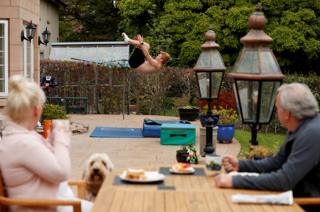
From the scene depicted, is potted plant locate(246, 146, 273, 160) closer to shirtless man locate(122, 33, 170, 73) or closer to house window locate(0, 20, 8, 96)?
shirtless man locate(122, 33, 170, 73)

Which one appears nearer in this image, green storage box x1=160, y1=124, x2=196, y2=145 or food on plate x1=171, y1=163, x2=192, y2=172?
food on plate x1=171, y1=163, x2=192, y2=172

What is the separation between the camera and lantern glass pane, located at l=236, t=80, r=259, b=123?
5.16 meters

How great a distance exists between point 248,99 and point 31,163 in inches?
72.2

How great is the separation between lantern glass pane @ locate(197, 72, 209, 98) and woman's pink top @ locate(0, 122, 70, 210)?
3554mm

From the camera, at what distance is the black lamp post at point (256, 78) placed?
16.7 ft

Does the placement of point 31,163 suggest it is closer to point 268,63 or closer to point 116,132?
point 268,63

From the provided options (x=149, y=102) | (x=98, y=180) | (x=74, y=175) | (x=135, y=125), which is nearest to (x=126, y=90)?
(x=149, y=102)

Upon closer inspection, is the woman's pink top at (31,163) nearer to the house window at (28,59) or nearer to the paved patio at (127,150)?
the paved patio at (127,150)

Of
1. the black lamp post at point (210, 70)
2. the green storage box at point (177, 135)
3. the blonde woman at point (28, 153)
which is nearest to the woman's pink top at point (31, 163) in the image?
the blonde woman at point (28, 153)

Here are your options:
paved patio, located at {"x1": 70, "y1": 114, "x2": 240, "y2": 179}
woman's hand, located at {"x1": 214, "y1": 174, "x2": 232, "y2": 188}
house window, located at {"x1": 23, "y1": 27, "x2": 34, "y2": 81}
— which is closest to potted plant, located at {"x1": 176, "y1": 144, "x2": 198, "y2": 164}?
paved patio, located at {"x1": 70, "y1": 114, "x2": 240, "y2": 179}

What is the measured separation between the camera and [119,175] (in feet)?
16.5

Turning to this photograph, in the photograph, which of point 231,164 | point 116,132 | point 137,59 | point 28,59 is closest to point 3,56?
point 28,59

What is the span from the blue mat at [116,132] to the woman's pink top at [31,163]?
1088cm

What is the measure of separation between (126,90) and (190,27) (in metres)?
5.91
